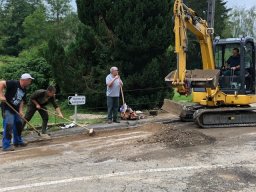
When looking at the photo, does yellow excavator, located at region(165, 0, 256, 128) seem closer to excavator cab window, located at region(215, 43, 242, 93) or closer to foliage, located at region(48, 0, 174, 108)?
excavator cab window, located at region(215, 43, 242, 93)

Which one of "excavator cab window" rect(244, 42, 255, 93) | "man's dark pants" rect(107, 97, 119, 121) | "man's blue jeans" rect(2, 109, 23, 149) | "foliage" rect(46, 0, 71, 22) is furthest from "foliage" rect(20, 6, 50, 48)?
"man's blue jeans" rect(2, 109, 23, 149)

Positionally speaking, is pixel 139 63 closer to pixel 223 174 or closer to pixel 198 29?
pixel 198 29

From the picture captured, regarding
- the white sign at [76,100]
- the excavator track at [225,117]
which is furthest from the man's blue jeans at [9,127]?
the excavator track at [225,117]

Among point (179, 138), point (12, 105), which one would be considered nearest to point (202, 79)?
point (179, 138)

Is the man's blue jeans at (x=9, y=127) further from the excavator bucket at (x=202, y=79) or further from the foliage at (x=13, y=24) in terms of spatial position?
the foliage at (x=13, y=24)

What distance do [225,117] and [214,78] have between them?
1392 mm

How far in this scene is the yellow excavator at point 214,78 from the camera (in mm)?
12625

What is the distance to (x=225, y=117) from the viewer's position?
519 inches

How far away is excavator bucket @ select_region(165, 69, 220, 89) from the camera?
12469mm

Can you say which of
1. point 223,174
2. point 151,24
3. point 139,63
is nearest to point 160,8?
point 151,24

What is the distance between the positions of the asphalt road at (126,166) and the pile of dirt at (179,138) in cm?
27

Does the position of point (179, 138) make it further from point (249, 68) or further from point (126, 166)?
point (249, 68)

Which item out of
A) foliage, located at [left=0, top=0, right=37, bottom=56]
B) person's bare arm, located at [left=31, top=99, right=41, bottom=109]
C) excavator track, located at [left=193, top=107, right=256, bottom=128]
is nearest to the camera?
person's bare arm, located at [left=31, top=99, right=41, bottom=109]

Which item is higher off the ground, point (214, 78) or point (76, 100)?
point (214, 78)
